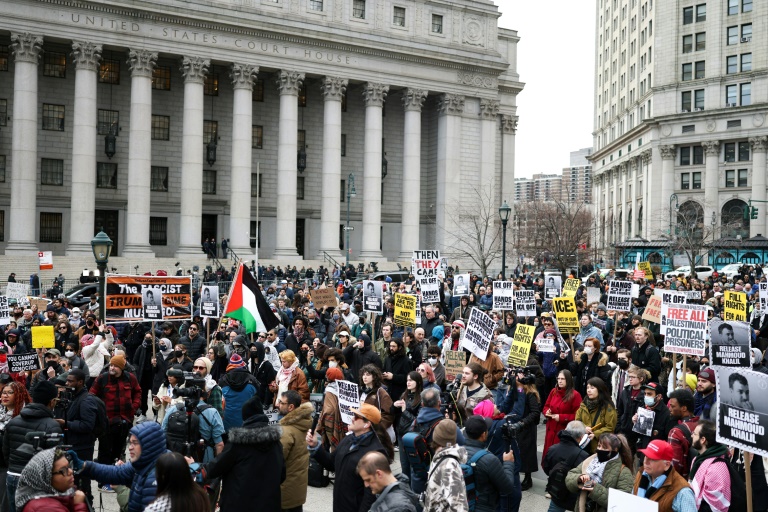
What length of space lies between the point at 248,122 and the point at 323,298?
29.9 metres

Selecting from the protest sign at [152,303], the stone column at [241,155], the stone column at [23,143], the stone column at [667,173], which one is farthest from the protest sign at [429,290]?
the stone column at [667,173]

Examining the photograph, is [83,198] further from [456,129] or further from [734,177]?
[734,177]

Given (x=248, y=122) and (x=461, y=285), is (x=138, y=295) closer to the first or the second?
(x=461, y=285)

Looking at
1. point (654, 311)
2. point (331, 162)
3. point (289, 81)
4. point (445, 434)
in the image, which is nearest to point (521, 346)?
point (654, 311)

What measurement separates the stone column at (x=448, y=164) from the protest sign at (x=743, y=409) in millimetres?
49129

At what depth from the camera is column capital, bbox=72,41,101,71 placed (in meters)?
44.5

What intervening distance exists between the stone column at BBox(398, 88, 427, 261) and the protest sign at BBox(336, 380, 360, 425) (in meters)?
45.0

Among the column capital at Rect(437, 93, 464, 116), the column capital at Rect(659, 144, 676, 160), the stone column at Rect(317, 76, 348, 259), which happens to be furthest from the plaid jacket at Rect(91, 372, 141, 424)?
the column capital at Rect(659, 144, 676, 160)

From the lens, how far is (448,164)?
56.3 m

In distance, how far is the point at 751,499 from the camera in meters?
7.12

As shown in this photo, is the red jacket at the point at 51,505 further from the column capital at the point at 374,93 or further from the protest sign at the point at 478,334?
the column capital at the point at 374,93

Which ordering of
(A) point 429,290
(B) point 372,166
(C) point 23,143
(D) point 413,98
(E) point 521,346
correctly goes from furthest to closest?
(D) point 413,98 → (B) point 372,166 → (C) point 23,143 → (A) point 429,290 → (E) point 521,346

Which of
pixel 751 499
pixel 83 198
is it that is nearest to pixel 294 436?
pixel 751 499

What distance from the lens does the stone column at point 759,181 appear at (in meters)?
→ 73.6
